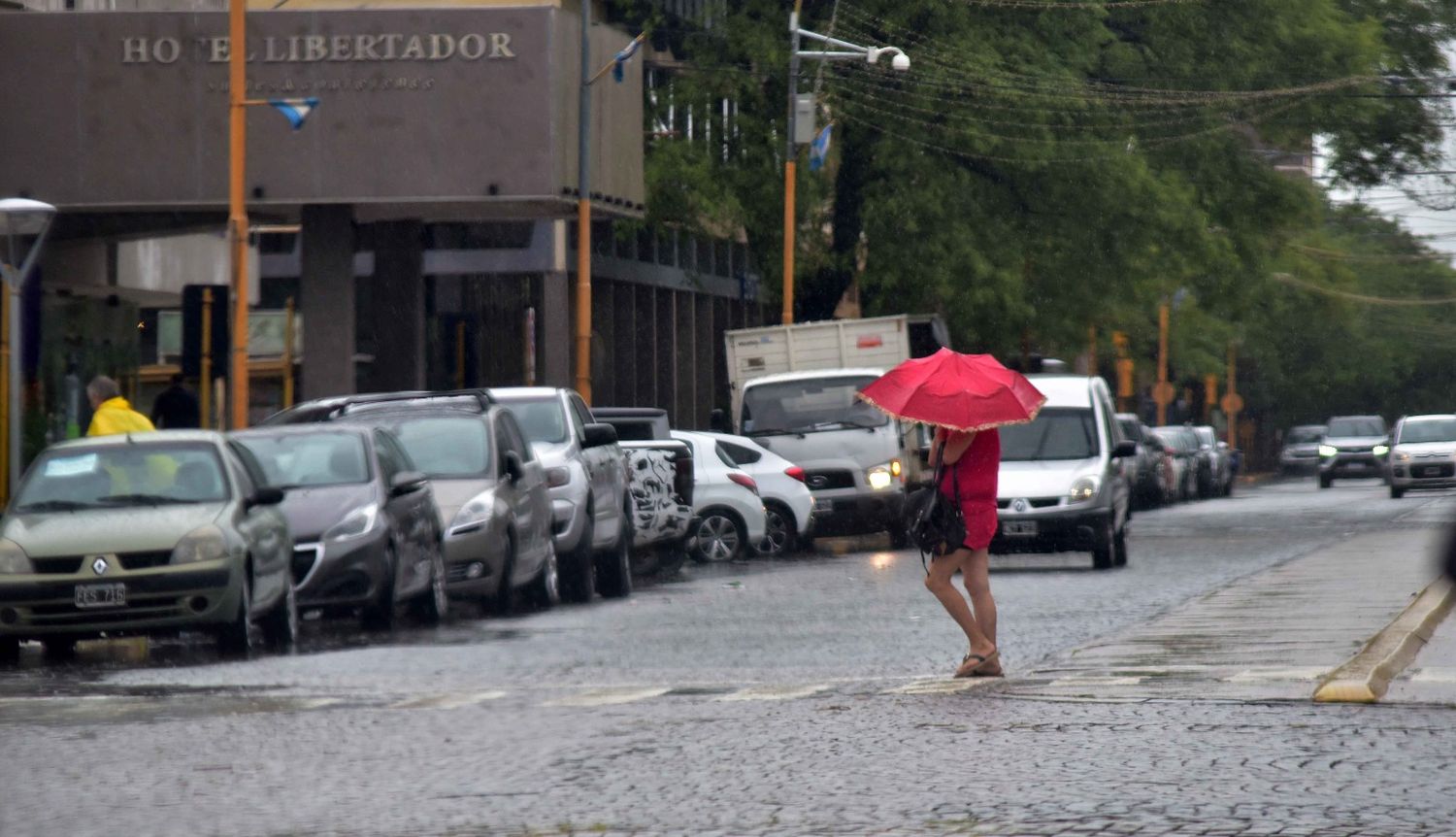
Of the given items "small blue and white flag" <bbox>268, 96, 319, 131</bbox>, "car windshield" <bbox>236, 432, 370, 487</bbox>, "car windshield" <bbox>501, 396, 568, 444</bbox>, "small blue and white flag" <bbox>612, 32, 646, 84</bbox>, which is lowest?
"car windshield" <bbox>236, 432, 370, 487</bbox>

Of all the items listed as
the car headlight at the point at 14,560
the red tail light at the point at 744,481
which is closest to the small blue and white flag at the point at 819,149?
the red tail light at the point at 744,481

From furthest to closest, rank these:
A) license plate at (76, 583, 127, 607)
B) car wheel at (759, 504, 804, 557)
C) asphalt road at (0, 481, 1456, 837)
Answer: car wheel at (759, 504, 804, 557)
license plate at (76, 583, 127, 607)
asphalt road at (0, 481, 1456, 837)

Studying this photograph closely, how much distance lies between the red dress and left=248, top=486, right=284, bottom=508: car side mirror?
16.6 feet

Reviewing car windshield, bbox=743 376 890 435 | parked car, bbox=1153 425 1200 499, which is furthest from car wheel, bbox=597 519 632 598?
parked car, bbox=1153 425 1200 499

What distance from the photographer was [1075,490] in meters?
25.4

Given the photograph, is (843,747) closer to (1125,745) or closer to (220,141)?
(1125,745)

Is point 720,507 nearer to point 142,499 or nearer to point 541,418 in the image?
point 541,418

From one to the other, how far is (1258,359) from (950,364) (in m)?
85.8

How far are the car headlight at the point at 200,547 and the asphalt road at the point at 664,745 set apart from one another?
2.08 feet

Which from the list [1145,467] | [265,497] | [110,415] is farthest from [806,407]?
[265,497]

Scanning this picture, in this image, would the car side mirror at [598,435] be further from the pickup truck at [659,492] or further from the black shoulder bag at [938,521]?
the black shoulder bag at [938,521]

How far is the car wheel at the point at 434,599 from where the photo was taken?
18.9m

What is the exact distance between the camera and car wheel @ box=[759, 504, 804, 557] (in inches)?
1184

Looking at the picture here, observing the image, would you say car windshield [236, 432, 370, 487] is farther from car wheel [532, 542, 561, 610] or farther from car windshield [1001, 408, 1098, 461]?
car windshield [1001, 408, 1098, 461]
